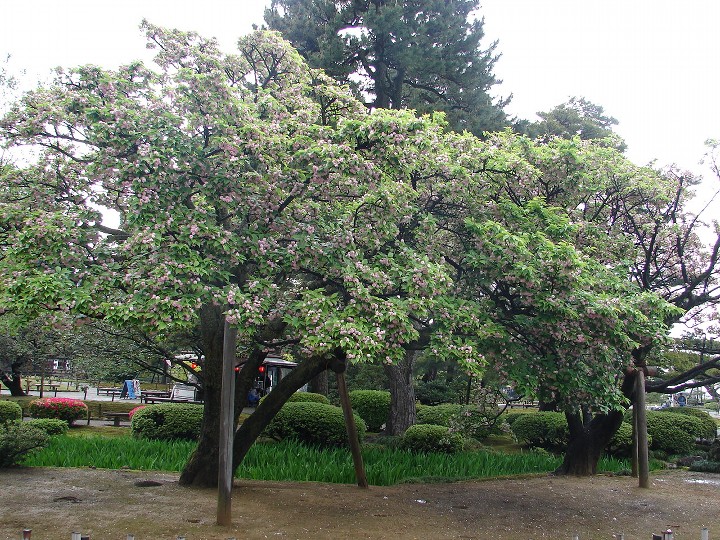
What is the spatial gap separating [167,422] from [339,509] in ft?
22.6

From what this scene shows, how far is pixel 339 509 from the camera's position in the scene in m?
8.80

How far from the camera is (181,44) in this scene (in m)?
7.83

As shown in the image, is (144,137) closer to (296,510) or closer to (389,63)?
(296,510)

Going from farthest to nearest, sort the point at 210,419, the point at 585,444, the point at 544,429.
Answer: the point at 544,429, the point at 585,444, the point at 210,419

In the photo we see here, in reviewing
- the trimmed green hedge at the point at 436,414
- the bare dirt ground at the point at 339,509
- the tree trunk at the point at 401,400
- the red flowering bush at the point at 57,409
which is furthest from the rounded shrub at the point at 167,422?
the trimmed green hedge at the point at 436,414

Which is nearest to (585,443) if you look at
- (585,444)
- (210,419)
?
(585,444)

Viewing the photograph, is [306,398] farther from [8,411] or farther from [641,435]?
[641,435]

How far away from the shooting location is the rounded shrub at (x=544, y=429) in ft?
54.6

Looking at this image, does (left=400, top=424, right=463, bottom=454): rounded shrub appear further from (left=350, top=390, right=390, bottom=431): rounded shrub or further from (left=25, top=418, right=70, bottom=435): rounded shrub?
(left=25, top=418, right=70, bottom=435): rounded shrub

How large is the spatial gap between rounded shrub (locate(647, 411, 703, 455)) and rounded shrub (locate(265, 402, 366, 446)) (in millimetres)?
8397

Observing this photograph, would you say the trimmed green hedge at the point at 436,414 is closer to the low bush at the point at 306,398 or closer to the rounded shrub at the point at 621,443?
the low bush at the point at 306,398

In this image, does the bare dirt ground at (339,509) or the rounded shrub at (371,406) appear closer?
the bare dirt ground at (339,509)

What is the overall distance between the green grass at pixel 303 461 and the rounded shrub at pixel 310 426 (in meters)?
0.51

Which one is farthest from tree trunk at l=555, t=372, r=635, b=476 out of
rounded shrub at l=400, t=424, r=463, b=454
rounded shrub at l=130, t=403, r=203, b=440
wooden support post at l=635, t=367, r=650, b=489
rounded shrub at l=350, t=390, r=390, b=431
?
rounded shrub at l=130, t=403, r=203, b=440
